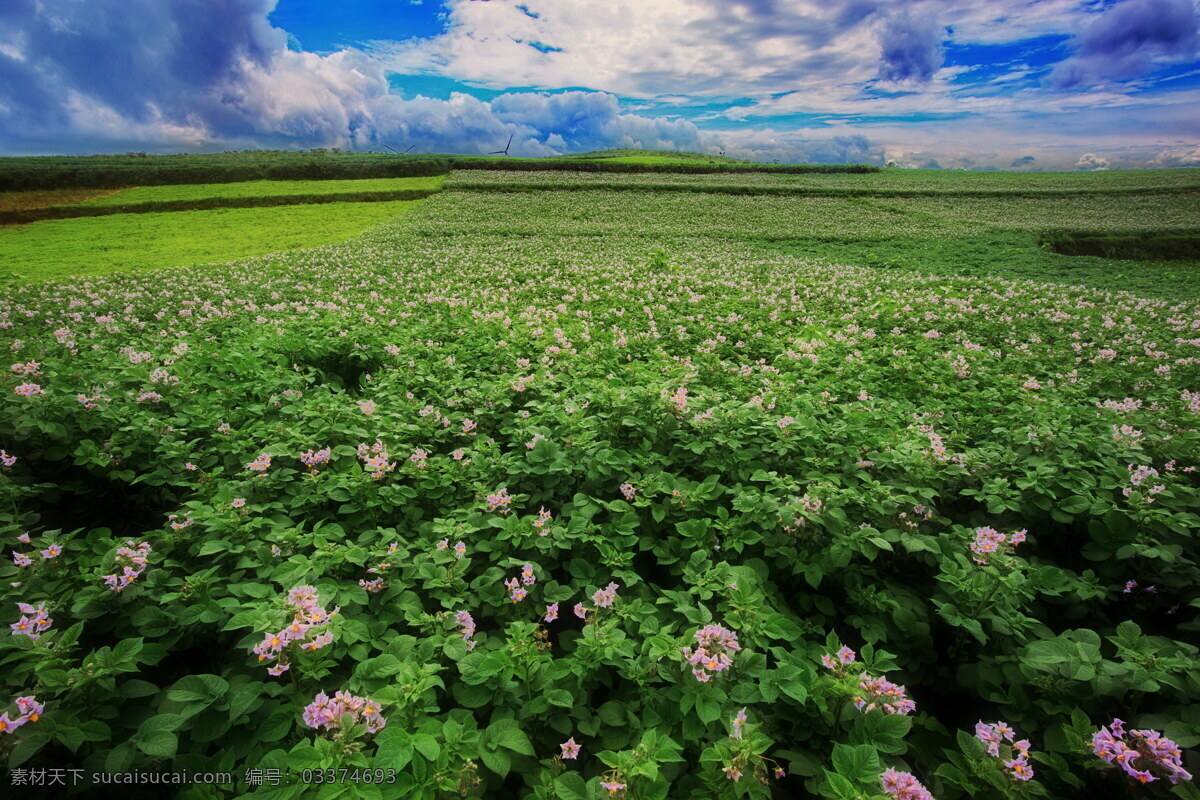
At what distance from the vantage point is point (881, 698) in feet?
7.64

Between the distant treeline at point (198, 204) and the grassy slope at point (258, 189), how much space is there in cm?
87

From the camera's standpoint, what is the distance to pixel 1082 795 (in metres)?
2.35

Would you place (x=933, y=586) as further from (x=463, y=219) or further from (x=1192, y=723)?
(x=463, y=219)

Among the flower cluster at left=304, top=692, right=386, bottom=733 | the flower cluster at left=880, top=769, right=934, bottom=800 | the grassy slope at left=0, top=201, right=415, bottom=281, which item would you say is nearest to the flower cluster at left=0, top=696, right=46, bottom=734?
the flower cluster at left=304, top=692, right=386, bottom=733

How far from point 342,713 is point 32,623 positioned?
5.81ft

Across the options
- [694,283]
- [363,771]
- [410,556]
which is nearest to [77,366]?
[410,556]

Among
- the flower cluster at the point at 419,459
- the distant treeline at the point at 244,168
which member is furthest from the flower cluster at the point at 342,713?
the distant treeline at the point at 244,168

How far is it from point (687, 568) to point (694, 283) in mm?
12005

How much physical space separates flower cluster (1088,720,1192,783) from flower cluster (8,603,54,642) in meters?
4.86

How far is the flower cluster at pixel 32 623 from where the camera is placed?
7.71 feet

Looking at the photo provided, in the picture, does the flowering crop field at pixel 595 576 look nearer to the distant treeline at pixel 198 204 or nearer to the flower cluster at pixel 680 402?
the flower cluster at pixel 680 402

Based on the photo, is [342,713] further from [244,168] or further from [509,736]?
[244,168]

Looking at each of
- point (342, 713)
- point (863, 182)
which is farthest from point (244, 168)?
point (863, 182)

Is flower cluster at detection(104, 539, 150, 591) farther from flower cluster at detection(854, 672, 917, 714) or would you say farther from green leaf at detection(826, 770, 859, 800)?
flower cluster at detection(854, 672, 917, 714)
